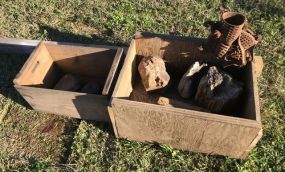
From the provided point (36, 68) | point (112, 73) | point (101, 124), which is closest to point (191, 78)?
point (112, 73)

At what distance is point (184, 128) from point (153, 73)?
69 centimetres

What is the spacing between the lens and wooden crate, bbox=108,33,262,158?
8.57 feet

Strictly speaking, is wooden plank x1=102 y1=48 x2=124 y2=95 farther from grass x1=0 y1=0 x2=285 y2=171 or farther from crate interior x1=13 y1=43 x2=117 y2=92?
grass x1=0 y1=0 x2=285 y2=171

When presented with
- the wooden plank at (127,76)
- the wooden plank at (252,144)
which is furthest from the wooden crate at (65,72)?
the wooden plank at (252,144)

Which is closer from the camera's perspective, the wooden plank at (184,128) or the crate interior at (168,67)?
the wooden plank at (184,128)

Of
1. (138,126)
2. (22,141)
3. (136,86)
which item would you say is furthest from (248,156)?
(22,141)

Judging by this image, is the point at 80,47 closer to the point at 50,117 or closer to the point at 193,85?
the point at 50,117

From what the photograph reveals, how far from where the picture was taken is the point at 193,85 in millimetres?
3277

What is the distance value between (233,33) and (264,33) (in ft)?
5.61

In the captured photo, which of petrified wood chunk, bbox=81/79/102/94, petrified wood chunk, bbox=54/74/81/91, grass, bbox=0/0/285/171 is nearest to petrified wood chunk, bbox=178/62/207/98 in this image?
grass, bbox=0/0/285/171

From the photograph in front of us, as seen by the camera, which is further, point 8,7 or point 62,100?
point 8,7

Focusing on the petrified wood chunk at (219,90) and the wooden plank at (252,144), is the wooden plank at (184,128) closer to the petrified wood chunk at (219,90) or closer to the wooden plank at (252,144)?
the wooden plank at (252,144)

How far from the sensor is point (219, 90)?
3062 mm

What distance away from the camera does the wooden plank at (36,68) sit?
3.19 m
